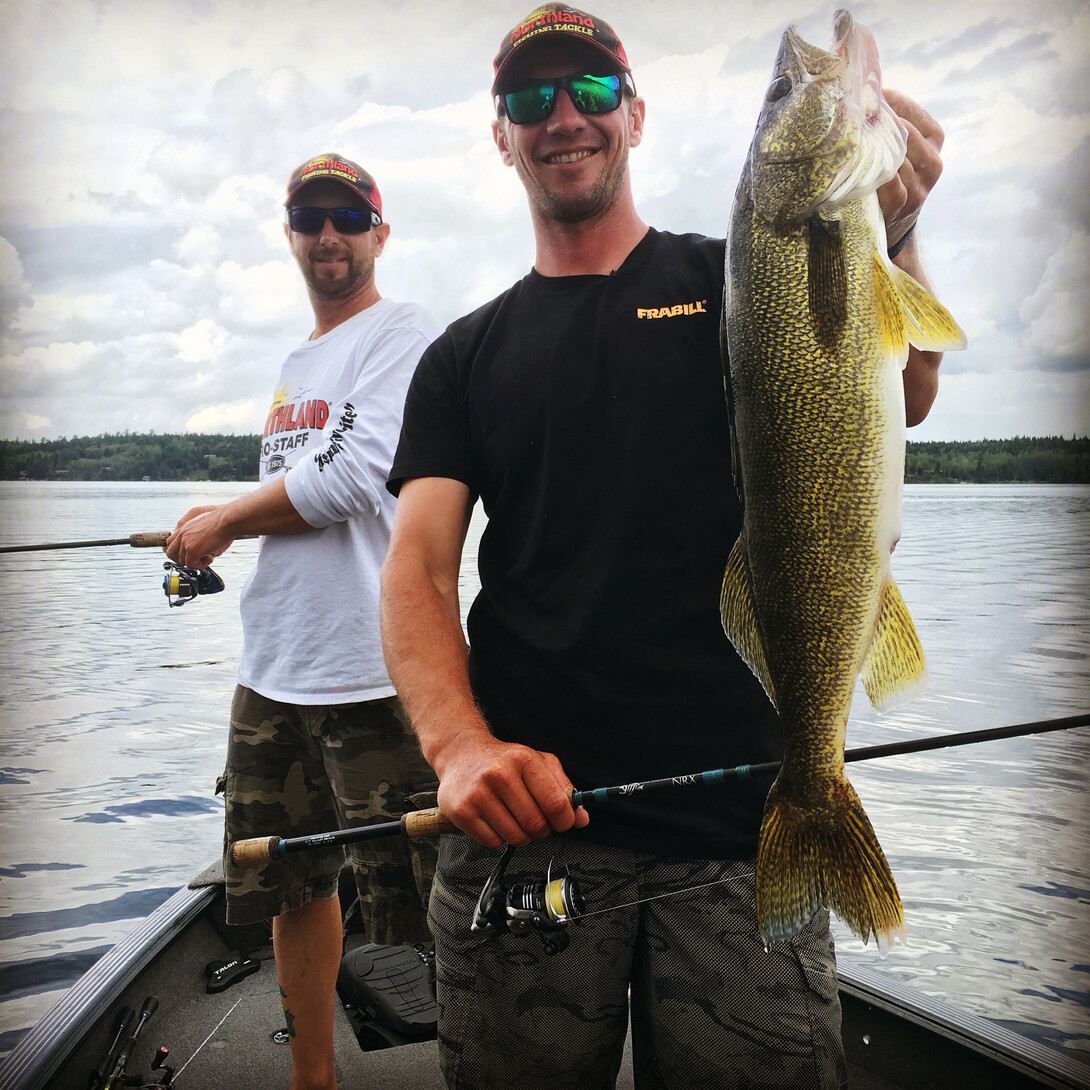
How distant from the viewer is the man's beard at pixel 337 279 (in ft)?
10.3

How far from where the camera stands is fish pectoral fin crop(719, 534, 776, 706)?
153 centimetres

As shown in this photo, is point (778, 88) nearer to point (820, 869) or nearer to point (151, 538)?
point (820, 869)

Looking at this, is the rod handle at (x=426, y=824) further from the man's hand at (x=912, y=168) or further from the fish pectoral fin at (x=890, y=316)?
the man's hand at (x=912, y=168)

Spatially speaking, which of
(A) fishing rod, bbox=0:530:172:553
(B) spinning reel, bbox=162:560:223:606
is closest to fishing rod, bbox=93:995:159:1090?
(B) spinning reel, bbox=162:560:223:606

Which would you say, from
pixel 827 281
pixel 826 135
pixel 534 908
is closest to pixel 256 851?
pixel 534 908

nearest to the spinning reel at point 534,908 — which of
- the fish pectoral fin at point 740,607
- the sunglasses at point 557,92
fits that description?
the fish pectoral fin at point 740,607

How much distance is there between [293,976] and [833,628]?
2229 millimetres

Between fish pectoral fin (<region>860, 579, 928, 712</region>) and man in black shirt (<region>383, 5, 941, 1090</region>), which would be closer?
fish pectoral fin (<region>860, 579, 928, 712</region>)

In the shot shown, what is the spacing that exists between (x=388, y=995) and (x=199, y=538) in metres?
1.86

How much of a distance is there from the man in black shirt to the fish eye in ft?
0.98

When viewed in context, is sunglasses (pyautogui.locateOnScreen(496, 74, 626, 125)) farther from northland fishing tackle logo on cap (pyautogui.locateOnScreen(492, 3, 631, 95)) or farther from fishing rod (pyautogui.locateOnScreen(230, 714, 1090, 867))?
fishing rod (pyautogui.locateOnScreen(230, 714, 1090, 867))

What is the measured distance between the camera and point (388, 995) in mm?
3326

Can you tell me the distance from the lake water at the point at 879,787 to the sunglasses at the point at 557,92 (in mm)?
1679

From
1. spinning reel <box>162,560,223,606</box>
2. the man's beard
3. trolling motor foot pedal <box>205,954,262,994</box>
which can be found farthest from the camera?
trolling motor foot pedal <box>205,954,262,994</box>
